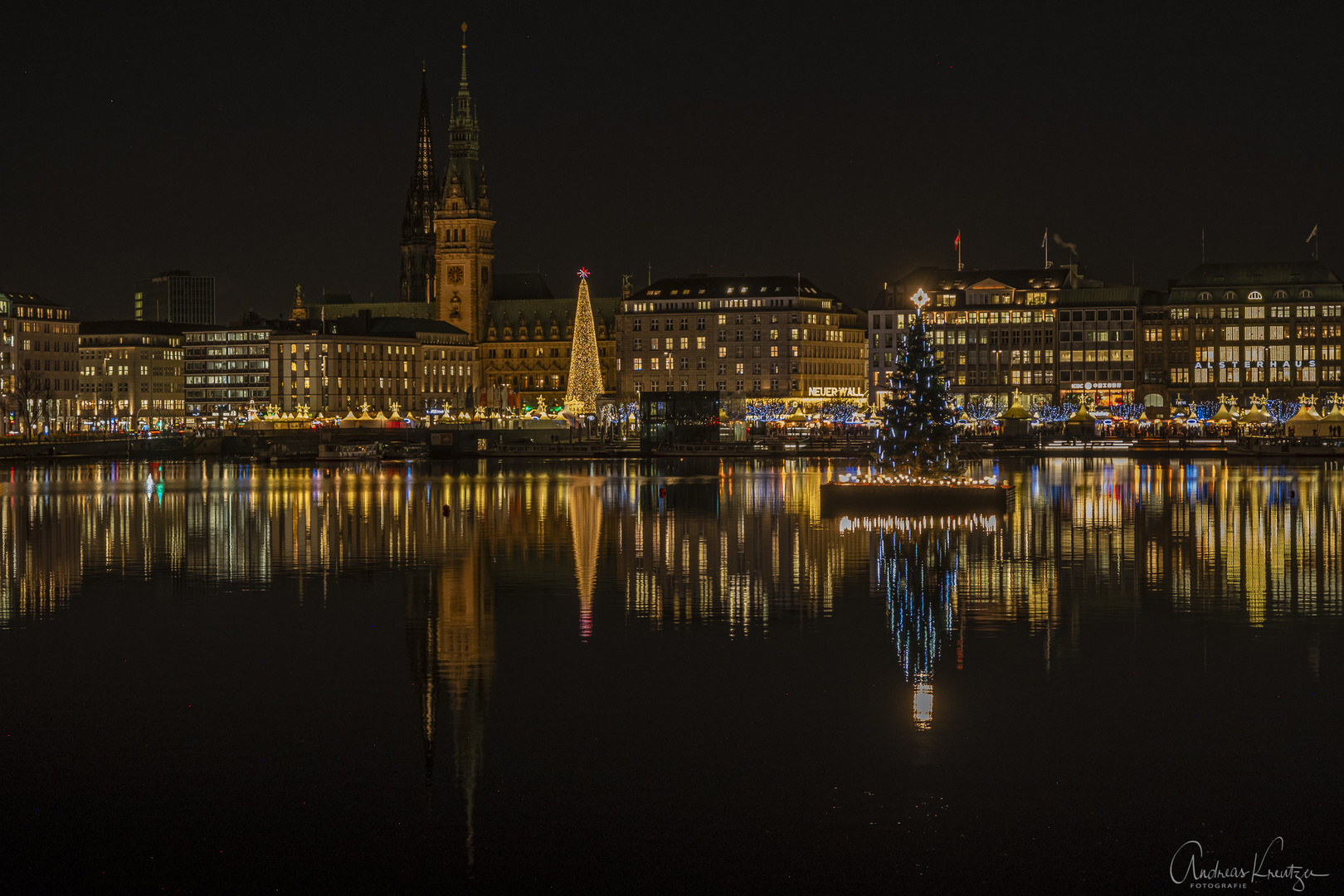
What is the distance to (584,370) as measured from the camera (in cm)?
13012

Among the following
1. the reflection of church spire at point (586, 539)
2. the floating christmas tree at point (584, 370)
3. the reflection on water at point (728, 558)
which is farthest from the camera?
the floating christmas tree at point (584, 370)

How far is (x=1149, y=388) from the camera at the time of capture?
178 m

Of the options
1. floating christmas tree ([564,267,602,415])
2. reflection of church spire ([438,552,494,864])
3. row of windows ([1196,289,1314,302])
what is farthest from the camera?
row of windows ([1196,289,1314,302])

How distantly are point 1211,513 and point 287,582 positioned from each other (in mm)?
28998

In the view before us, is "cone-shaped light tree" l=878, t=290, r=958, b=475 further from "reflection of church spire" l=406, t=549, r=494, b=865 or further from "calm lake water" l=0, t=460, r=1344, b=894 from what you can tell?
"reflection of church spire" l=406, t=549, r=494, b=865

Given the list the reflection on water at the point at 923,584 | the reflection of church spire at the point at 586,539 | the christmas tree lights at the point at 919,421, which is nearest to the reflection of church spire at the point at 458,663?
the reflection of church spire at the point at 586,539

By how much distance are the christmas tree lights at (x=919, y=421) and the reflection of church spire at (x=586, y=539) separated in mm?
10181

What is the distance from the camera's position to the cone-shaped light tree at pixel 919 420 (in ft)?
182

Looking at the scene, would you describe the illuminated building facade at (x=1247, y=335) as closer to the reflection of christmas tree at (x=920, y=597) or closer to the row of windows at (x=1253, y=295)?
the row of windows at (x=1253, y=295)

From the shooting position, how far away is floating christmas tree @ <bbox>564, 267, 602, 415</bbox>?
128 meters

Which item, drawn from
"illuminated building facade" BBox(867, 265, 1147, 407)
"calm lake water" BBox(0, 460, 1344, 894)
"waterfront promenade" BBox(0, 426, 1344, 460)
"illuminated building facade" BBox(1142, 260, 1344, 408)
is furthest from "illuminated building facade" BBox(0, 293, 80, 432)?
"calm lake water" BBox(0, 460, 1344, 894)

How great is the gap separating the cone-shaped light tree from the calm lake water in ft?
60.7

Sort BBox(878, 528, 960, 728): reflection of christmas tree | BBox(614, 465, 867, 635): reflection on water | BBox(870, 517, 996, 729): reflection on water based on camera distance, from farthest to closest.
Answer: BBox(614, 465, 867, 635): reflection on water
BBox(870, 517, 996, 729): reflection on water
BBox(878, 528, 960, 728): reflection of christmas tree

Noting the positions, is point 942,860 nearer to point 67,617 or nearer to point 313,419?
point 67,617
